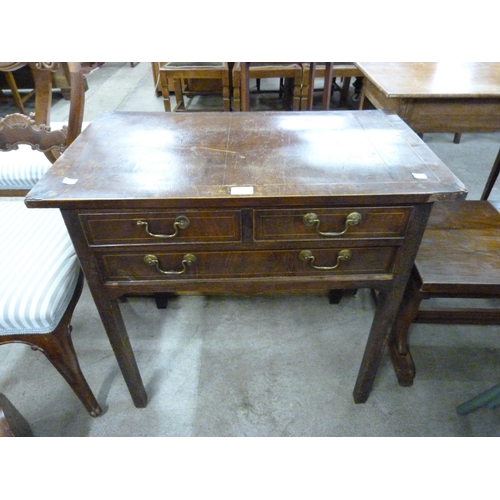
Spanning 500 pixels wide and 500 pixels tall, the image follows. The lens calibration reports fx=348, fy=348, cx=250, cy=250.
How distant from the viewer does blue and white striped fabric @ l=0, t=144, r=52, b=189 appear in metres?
1.39

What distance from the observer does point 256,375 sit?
1.29 metres

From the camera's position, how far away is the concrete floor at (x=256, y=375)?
3.75 ft

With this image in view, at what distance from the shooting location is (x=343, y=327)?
1.46 meters

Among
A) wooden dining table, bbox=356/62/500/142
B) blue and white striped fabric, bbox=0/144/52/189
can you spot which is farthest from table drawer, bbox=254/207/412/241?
blue and white striped fabric, bbox=0/144/52/189

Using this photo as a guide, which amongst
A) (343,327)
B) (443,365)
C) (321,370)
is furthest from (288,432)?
(443,365)

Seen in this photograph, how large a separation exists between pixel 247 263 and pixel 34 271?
58cm

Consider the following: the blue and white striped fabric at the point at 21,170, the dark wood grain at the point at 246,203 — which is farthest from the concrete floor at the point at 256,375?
the blue and white striped fabric at the point at 21,170

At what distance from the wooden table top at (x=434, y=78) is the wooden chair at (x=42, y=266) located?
109 cm

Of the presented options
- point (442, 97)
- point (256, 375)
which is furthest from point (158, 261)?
point (442, 97)

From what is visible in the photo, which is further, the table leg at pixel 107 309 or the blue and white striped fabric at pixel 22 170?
the blue and white striped fabric at pixel 22 170

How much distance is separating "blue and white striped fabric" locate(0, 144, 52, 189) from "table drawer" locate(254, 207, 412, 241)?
1.10 m

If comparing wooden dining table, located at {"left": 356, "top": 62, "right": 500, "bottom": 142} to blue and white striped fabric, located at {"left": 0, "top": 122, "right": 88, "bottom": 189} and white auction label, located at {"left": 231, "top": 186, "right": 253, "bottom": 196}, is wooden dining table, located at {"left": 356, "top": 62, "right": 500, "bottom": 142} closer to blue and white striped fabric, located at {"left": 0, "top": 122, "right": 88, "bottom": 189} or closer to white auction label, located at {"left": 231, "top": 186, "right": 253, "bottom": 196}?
white auction label, located at {"left": 231, "top": 186, "right": 253, "bottom": 196}

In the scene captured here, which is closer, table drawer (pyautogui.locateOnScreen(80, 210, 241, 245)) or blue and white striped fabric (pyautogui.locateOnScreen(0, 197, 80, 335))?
table drawer (pyautogui.locateOnScreen(80, 210, 241, 245))

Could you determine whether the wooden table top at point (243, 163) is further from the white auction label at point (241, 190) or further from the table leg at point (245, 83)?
the table leg at point (245, 83)
